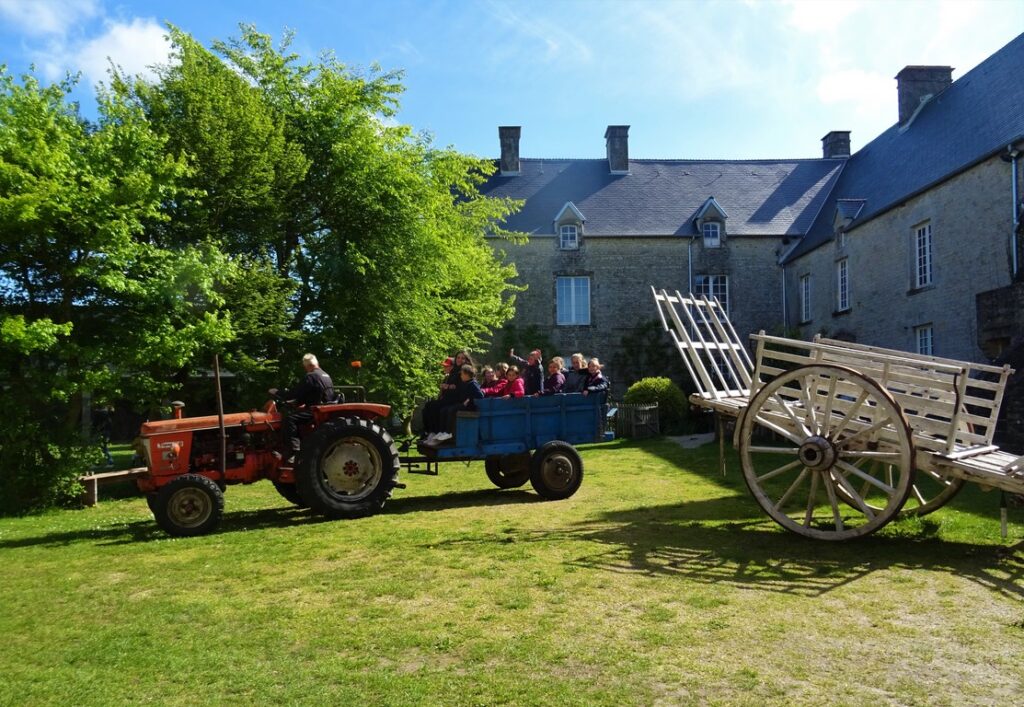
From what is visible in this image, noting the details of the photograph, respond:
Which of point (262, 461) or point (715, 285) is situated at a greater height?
point (715, 285)

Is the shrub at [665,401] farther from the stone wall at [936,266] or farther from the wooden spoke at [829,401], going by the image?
the wooden spoke at [829,401]

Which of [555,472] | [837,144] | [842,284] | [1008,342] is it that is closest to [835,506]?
[555,472]

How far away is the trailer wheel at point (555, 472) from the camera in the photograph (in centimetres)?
953

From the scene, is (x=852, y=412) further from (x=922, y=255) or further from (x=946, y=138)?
(x=946, y=138)

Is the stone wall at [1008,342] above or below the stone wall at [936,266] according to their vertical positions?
below

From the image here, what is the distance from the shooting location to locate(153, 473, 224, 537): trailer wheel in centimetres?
760

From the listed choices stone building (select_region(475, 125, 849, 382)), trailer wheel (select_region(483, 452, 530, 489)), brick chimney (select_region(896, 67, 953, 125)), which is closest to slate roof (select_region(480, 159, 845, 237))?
stone building (select_region(475, 125, 849, 382))

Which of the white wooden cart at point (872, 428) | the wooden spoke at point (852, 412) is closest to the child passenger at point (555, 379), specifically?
the white wooden cart at point (872, 428)

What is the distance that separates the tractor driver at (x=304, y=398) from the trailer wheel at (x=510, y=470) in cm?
280

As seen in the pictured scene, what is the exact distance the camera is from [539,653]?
408 cm

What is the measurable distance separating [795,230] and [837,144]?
231 inches

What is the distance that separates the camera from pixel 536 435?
9594 mm

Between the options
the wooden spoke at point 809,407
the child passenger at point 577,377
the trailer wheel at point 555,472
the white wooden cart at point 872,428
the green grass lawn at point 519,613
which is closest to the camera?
the green grass lawn at point 519,613

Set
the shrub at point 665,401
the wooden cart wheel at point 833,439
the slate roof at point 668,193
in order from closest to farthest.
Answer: the wooden cart wheel at point 833,439 < the shrub at point 665,401 < the slate roof at point 668,193
